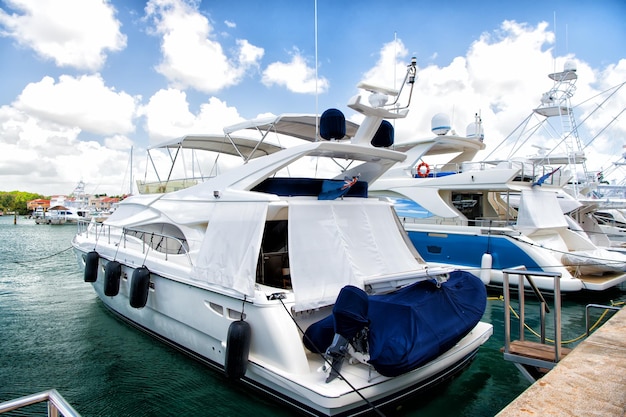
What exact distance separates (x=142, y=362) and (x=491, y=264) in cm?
932

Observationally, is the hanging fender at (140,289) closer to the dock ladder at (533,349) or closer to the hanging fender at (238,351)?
the hanging fender at (238,351)

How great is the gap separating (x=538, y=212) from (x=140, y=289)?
37.9ft

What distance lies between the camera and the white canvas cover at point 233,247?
4984 mm

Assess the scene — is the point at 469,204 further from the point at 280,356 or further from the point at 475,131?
the point at 280,356

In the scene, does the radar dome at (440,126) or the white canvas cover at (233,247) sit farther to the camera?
the radar dome at (440,126)

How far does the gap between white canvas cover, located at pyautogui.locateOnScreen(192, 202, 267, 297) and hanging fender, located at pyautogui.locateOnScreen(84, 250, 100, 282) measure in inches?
158

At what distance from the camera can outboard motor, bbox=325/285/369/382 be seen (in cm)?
381

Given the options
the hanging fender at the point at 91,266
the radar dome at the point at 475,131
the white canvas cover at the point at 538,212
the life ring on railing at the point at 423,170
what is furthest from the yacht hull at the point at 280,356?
the radar dome at the point at 475,131

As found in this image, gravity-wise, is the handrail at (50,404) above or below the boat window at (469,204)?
below

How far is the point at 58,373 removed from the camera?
6023 millimetres

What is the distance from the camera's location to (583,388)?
9.93 ft

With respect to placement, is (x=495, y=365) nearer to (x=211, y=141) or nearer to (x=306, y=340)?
(x=306, y=340)

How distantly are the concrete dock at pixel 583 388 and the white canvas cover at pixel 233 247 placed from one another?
9.90 ft

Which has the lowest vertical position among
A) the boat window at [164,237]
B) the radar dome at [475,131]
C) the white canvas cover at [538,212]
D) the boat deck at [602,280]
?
the boat deck at [602,280]
